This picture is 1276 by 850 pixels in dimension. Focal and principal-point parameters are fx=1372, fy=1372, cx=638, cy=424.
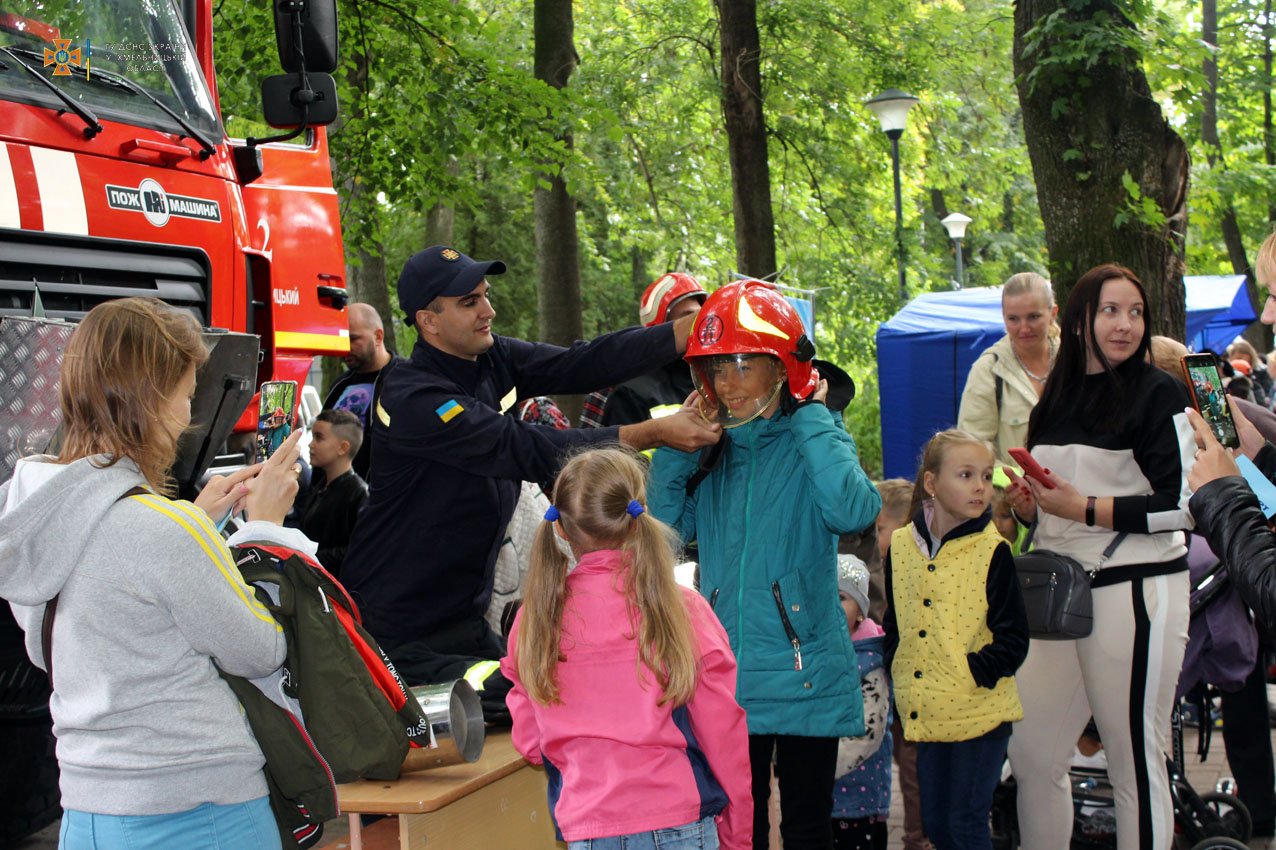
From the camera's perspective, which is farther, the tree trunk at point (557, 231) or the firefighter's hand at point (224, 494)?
the tree trunk at point (557, 231)

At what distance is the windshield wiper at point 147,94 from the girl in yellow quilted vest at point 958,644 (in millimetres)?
3140

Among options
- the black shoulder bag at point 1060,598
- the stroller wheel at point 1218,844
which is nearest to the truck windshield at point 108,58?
the black shoulder bag at point 1060,598

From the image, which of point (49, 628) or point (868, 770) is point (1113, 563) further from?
point (49, 628)

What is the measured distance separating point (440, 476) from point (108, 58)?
227 cm

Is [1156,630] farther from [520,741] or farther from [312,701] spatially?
[312,701]

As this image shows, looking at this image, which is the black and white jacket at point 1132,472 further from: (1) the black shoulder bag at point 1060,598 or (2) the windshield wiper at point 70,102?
(2) the windshield wiper at point 70,102

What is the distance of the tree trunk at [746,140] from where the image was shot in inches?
503

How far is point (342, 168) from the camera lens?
41.5 ft

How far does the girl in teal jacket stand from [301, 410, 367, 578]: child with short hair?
103 inches

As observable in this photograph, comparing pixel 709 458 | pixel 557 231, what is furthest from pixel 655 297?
pixel 557 231

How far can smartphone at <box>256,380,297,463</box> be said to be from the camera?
3.53 meters

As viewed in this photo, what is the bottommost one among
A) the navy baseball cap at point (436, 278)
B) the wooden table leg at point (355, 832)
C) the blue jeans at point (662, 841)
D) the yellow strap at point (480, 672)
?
the wooden table leg at point (355, 832)

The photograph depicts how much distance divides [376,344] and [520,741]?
4.33m

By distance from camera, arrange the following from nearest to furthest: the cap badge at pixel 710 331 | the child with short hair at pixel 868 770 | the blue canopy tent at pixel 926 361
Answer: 1. the cap badge at pixel 710 331
2. the child with short hair at pixel 868 770
3. the blue canopy tent at pixel 926 361
